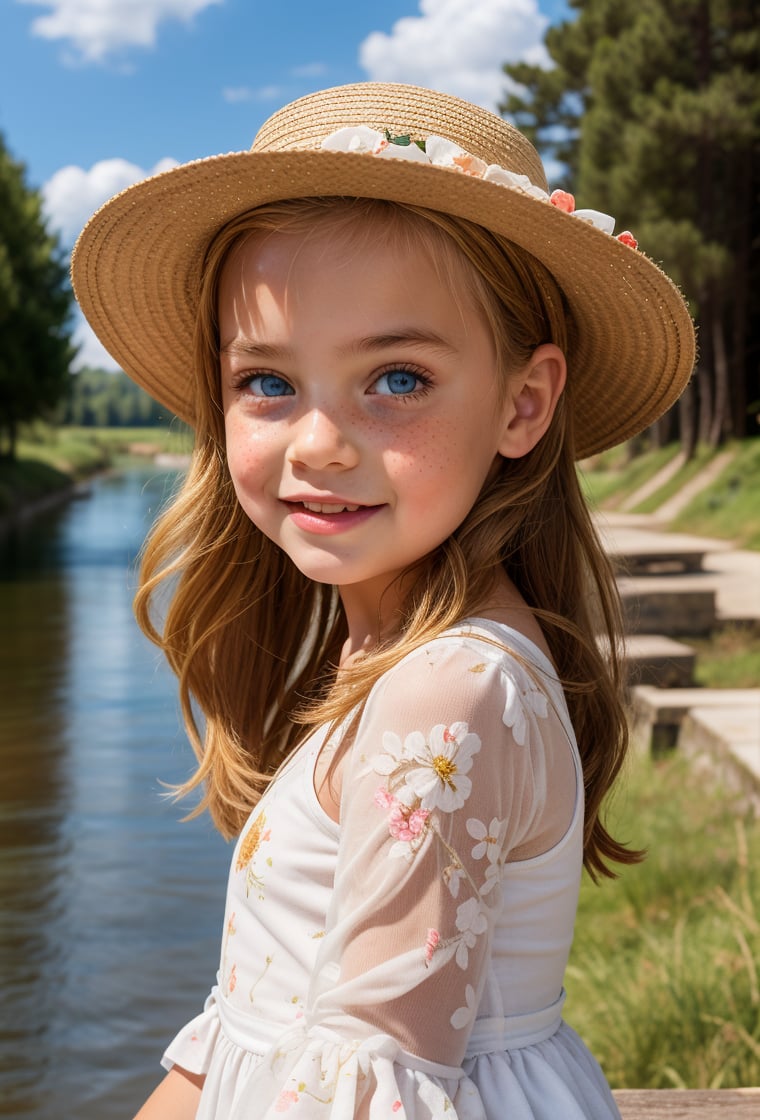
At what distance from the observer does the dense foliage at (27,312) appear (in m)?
30.8

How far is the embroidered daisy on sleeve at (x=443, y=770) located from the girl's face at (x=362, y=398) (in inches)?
11.7

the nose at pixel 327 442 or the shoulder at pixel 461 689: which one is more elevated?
the nose at pixel 327 442

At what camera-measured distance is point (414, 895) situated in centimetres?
120

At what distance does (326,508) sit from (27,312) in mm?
32435

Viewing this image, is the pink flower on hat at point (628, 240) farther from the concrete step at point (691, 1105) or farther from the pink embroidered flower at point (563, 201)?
the concrete step at point (691, 1105)

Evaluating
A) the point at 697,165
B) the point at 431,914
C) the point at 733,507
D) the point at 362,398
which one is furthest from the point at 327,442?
the point at 697,165

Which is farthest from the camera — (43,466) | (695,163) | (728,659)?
(43,466)

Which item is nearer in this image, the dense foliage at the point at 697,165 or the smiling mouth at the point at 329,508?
the smiling mouth at the point at 329,508

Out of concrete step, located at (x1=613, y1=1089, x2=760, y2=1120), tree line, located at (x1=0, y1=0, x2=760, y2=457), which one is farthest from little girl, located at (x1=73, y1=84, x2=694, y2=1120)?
tree line, located at (x1=0, y1=0, x2=760, y2=457)

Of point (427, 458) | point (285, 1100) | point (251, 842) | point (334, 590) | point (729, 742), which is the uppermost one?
point (427, 458)

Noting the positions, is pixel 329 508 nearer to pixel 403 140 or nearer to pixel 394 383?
pixel 394 383

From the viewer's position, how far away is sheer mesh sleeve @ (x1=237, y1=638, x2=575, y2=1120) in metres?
1.19

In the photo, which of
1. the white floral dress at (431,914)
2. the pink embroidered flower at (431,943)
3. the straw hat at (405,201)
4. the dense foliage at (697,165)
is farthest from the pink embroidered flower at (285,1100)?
the dense foliage at (697,165)

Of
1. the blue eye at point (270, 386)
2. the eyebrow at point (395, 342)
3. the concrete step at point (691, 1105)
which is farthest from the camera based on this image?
the concrete step at point (691, 1105)
